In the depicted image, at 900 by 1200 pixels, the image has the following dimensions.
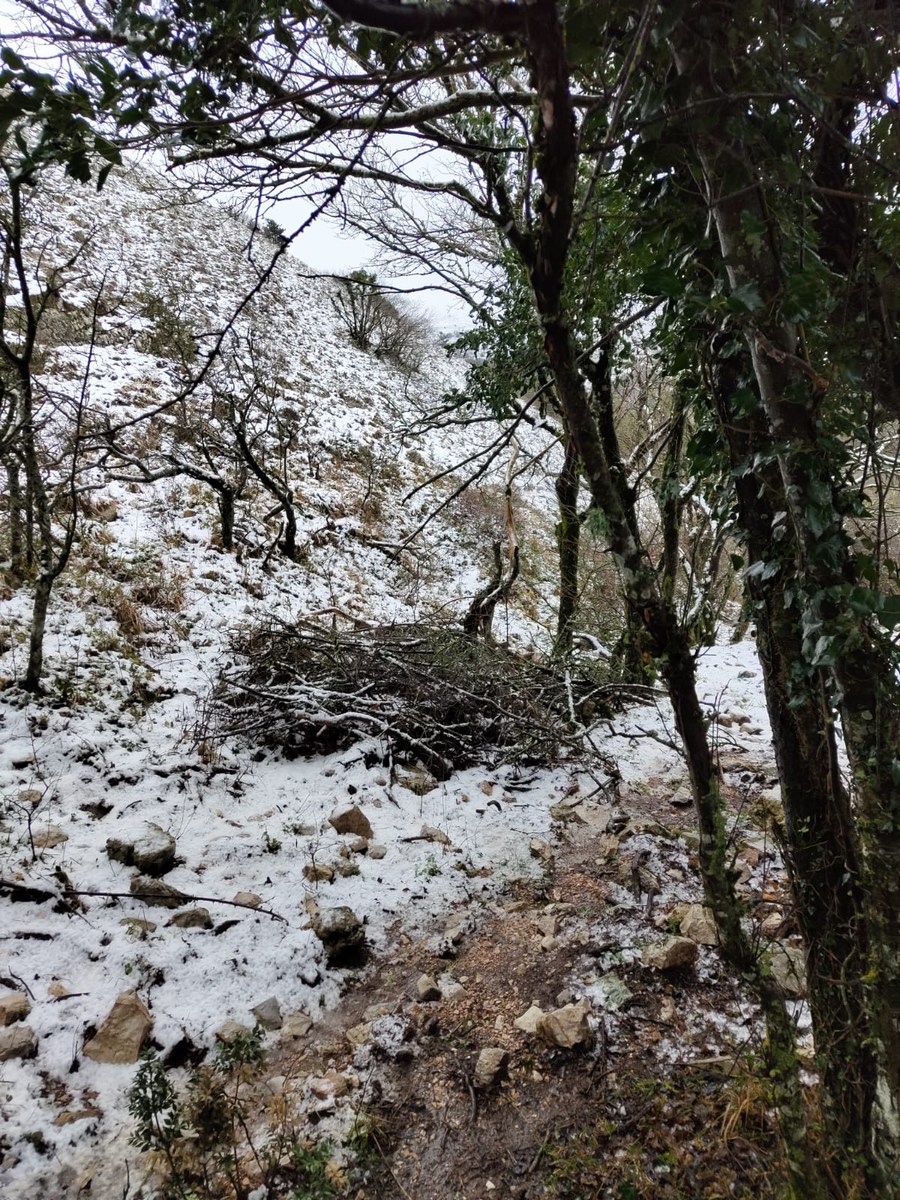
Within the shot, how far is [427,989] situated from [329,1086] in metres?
A: 0.52

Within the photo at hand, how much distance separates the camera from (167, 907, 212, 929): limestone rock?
2.60 metres

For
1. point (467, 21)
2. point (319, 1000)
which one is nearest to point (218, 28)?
point (467, 21)

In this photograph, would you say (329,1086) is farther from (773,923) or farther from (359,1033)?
(773,923)

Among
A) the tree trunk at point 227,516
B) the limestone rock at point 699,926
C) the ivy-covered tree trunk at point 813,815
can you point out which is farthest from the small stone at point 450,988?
the tree trunk at point 227,516

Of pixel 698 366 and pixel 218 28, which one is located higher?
pixel 218 28

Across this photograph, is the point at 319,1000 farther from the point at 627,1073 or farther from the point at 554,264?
the point at 554,264

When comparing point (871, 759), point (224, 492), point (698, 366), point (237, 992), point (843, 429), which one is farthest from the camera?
point (224, 492)

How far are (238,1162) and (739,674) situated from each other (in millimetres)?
5778

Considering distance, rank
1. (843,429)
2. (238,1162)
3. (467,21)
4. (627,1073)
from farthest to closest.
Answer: (627,1073), (238,1162), (843,429), (467,21)

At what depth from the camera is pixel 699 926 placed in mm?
2580

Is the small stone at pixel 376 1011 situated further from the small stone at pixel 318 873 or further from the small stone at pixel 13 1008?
the small stone at pixel 13 1008

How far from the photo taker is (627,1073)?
2008mm

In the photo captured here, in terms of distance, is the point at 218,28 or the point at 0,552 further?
the point at 0,552

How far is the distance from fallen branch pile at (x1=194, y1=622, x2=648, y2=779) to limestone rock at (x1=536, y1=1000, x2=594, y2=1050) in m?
1.92
